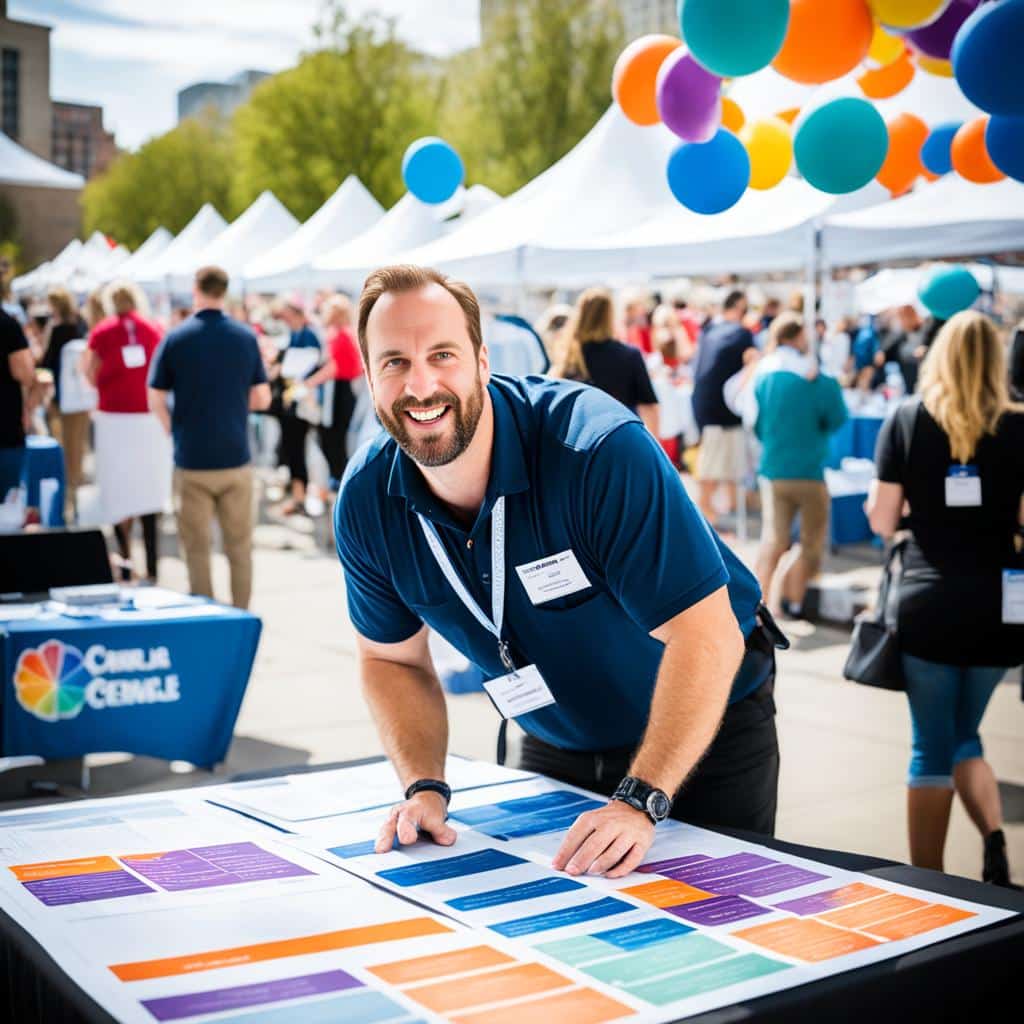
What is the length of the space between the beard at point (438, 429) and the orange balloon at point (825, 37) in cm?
301

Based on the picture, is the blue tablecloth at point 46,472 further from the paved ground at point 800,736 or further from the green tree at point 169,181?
the green tree at point 169,181

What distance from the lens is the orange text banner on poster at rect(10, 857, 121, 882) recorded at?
1.73m

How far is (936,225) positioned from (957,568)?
3.97 metres

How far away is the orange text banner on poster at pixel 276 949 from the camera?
1396mm

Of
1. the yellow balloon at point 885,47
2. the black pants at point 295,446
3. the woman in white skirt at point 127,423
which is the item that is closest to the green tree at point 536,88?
the black pants at point 295,446

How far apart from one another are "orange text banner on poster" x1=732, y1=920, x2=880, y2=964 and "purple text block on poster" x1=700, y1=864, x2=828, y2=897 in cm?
12

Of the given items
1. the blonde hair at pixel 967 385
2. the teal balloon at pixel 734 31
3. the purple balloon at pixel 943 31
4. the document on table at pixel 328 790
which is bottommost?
the document on table at pixel 328 790

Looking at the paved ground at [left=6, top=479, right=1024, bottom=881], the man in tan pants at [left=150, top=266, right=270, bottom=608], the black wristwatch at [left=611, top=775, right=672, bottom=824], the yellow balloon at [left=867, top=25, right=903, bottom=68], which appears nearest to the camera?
the black wristwatch at [left=611, top=775, right=672, bottom=824]

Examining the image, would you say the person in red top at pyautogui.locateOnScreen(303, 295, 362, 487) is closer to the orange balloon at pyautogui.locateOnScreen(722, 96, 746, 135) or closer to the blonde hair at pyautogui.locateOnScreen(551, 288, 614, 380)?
the blonde hair at pyautogui.locateOnScreen(551, 288, 614, 380)

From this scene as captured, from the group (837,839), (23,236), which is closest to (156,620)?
(837,839)

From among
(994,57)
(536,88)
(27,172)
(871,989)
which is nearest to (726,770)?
(871,989)

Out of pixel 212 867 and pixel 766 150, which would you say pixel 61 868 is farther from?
pixel 766 150

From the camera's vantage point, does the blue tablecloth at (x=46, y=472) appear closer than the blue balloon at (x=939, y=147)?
No

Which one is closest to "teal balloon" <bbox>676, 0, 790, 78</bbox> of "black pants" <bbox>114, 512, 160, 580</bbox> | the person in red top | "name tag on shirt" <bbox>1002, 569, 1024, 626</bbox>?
"name tag on shirt" <bbox>1002, 569, 1024, 626</bbox>
